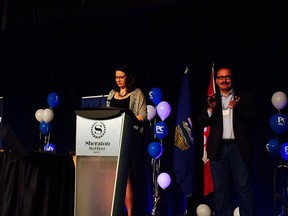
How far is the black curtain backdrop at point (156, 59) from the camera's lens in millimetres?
5301

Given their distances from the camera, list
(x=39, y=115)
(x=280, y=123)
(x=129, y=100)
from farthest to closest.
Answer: (x=39, y=115), (x=280, y=123), (x=129, y=100)

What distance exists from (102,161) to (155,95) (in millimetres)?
2874

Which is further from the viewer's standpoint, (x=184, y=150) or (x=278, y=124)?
(x=184, y=150)

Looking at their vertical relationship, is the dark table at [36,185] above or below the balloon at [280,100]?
below

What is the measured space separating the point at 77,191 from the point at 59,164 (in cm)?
30

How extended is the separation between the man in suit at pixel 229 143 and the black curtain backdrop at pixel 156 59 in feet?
3.96

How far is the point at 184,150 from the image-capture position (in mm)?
5543

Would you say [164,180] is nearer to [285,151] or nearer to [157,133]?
[157,133]

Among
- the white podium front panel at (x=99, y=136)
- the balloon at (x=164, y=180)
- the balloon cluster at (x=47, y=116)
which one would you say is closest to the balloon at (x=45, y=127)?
the balloon cluster at (x=47, y=116)

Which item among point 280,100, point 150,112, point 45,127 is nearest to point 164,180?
point 150,112

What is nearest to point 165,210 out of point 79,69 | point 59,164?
point 79,69

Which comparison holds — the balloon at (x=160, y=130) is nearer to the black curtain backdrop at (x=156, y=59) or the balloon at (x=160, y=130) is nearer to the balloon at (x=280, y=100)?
the black curtain backdrop at (x=156, y=59)

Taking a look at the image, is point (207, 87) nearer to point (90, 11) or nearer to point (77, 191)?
point (90, 11)

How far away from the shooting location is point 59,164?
3221 mm
